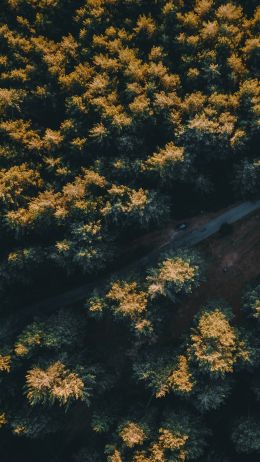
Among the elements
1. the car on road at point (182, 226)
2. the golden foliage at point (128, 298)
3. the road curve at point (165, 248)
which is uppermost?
the car on road at point (182, 226)

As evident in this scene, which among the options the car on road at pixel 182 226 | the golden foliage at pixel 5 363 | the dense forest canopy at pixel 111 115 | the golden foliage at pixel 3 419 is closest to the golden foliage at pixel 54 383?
the golden foliage at pixel 5 363

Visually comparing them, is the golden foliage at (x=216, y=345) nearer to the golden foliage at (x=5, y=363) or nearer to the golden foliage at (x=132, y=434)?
the golden foliage at (x=132, y=434)

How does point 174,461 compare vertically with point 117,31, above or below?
below

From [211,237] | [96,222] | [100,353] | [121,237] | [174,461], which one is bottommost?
[174,461]

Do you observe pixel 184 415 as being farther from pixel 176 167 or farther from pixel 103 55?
pixel 103 55

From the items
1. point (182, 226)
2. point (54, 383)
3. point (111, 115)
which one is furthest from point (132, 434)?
point (111, 115)

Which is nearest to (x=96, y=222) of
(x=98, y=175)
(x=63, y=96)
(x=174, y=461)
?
(x=98, y=175)
